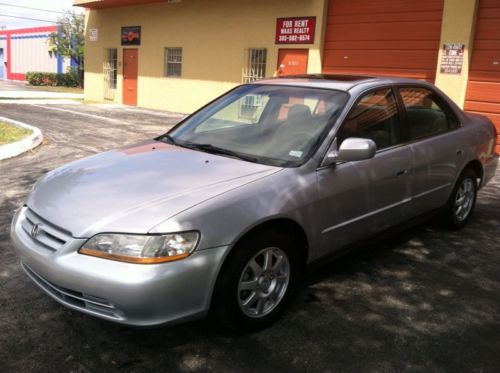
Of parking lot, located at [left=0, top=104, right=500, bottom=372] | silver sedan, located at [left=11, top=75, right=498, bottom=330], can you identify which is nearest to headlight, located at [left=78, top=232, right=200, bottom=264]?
silver sedan, located at [left=11, top=75, right=498, bottom=330]

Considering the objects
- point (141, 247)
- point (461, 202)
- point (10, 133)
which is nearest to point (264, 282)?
point (141, 247)

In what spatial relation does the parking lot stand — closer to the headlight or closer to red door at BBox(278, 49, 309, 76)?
the headlight

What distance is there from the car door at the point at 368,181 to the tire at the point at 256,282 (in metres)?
0.40

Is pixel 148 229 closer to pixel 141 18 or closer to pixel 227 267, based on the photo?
pixel 227 267

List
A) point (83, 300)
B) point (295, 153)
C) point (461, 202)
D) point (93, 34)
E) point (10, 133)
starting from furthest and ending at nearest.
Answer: point (93, 34), point (10, 133), point (461, 202), point (295, 153), point (83, 300)

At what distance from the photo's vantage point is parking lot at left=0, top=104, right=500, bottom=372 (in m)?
2.92

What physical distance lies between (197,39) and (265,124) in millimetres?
13804

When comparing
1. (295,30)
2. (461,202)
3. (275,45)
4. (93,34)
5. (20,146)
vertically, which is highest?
(93,34)

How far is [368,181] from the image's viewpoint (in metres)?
3.87

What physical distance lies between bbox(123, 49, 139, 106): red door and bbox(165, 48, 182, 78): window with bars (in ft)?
5.67

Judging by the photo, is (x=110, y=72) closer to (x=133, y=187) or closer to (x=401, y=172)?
(x=401, y=172)

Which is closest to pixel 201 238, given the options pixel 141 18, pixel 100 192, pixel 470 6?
pixel 100 192

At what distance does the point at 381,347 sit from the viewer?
313cm

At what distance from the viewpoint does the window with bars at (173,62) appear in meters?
18.1
